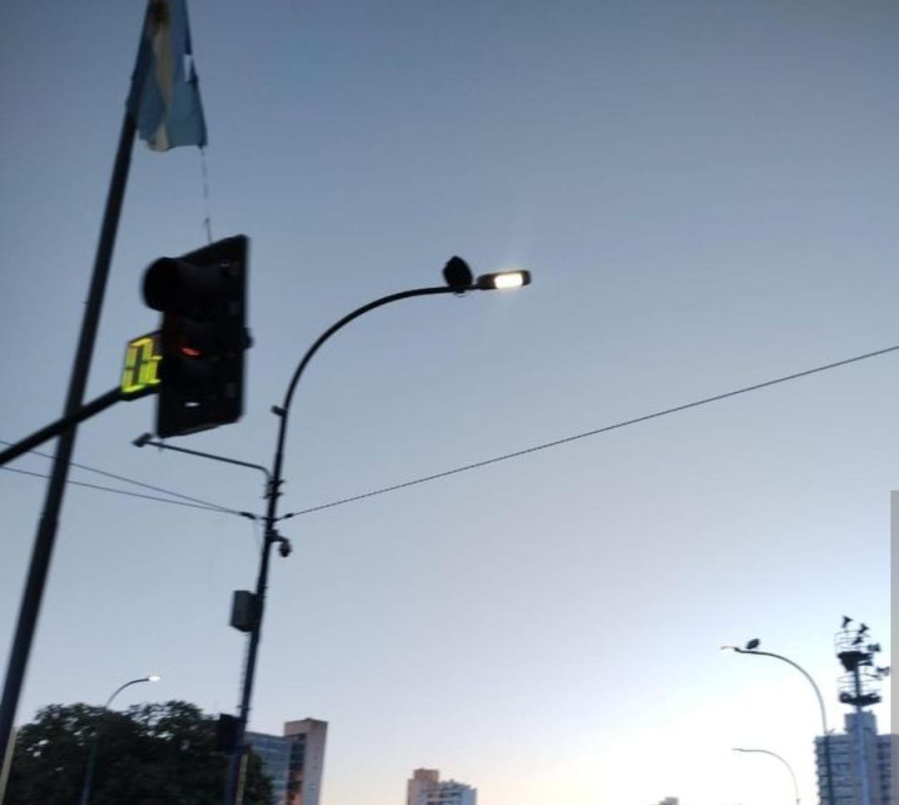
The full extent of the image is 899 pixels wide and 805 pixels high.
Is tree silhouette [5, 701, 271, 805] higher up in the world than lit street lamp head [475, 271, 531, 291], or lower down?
lower down

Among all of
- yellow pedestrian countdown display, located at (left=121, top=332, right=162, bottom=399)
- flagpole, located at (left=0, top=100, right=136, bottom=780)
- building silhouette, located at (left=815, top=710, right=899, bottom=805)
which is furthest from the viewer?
building silhouette, located at (left=815, top=710, right=899, bottom=805)

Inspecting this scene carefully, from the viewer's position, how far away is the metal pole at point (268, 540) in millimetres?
11266

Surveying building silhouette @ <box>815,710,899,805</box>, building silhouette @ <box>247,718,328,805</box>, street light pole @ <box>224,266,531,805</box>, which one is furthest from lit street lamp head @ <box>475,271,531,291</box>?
building silhouette @ <box>247,718,328,805</box>

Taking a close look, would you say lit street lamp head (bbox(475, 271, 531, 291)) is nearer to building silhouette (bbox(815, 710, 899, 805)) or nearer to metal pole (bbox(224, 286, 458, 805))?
metal pole (bbox(224, 286, 458, 805))

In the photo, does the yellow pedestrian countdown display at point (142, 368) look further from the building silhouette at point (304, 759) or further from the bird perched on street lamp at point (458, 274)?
the building silhouette at point (304, 759)

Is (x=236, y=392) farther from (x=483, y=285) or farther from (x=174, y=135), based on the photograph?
(x=483, y=285)

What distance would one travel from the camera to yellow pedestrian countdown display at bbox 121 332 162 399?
546 centimetres

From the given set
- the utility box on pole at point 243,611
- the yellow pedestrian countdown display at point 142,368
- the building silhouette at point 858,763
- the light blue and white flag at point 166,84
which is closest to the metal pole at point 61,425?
the yellow pedestrian countdown display at point 142,368

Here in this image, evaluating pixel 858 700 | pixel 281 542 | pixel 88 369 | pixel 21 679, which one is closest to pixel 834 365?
pixel 281 542

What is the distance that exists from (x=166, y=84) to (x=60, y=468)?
4318 millimetres

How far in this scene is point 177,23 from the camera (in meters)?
9.45

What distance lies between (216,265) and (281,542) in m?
7.88

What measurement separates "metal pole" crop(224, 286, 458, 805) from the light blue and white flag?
3867 mm

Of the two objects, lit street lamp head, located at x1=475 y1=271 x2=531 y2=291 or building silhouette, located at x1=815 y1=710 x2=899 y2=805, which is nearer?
lit street lamp head, located at x1=475 y1=271 x2=531 y2=291
